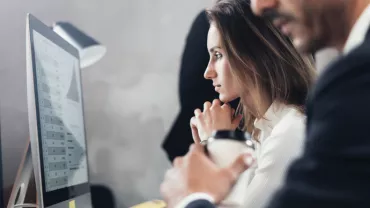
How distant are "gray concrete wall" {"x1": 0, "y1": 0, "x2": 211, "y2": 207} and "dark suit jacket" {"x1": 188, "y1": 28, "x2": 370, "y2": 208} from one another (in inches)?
36.7

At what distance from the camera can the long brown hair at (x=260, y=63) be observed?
0.98 meters

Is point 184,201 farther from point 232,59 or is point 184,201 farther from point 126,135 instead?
point 126,135

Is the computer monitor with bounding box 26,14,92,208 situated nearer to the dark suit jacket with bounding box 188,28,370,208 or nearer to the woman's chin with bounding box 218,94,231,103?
the woman's chin with bounding box 218,94,231,103

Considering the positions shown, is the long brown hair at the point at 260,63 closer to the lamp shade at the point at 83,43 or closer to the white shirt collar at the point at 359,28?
the white shirt collar at the point at 359,28

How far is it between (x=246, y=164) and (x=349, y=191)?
262mm

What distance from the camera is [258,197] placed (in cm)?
86

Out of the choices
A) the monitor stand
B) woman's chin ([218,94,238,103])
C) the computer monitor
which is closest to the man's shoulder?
woman's chin ([218,94,238,103])

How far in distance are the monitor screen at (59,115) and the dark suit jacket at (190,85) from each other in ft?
0.84

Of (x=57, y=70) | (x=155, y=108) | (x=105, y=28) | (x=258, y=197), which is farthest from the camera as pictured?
(x=105, y=28)

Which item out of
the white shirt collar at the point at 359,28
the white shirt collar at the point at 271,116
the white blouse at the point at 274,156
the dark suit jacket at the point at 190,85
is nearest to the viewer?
the white shirt collar at the point at 359,28

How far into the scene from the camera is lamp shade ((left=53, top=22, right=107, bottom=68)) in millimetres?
1497

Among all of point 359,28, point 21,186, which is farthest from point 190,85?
point 359,28

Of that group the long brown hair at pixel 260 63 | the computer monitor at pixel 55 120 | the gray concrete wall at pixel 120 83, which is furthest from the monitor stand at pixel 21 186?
the long brown hair at pixel 260 63

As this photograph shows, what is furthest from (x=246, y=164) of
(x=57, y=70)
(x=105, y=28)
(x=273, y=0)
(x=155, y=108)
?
(x=105, y=28)
